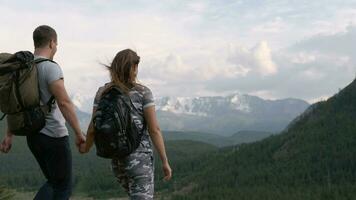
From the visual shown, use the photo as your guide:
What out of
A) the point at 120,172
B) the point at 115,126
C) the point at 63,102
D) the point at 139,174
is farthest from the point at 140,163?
the point at 63,102

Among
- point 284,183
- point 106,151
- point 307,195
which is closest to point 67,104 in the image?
point 106,151

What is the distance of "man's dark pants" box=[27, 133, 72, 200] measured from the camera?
9.37 meters

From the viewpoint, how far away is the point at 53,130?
30.7ft

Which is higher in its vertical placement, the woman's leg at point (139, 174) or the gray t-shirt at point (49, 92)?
the gray t-shirt at point (49, 92)

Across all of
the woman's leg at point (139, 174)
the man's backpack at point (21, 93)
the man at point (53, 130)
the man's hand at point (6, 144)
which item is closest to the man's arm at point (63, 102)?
the man at point (53, 130)

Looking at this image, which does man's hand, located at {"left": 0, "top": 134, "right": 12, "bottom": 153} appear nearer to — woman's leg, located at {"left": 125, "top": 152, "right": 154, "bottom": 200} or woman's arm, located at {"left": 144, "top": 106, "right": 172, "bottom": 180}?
woman's leg, located at {"left": 125, "top": 152, "right": 154, "bottom": 200}

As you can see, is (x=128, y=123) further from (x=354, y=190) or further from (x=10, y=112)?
(x=354, y=190)

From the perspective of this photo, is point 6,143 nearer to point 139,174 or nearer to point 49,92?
point 49,92

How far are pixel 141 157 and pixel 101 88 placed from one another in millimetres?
1270

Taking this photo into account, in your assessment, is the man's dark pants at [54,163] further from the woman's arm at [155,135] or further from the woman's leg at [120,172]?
the woman's arm at [155,135]

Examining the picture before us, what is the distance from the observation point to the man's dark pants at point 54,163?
30.7 feet

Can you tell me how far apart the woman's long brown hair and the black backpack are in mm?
150

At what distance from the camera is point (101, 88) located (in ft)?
30.9

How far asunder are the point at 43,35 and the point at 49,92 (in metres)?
0.94
